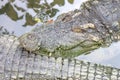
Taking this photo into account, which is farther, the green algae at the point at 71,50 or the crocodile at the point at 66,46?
the green algae at the point at 71,50

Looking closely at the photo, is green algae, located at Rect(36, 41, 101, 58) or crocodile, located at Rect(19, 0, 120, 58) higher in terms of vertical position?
crocodile, located at Rect(19, 0, 120, 58)

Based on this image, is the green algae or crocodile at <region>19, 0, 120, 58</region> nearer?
crocodile at <region>19, 0, 120, 58</region>

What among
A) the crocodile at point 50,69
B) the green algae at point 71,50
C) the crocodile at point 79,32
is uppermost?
the crocodile at point 79,32

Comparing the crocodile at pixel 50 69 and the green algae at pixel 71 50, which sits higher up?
the green algae at pixel 71 50

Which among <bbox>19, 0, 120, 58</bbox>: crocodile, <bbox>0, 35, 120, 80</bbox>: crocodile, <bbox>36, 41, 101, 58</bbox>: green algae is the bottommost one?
<bbox>0, 35, 120, 80</bbox>: crocodile

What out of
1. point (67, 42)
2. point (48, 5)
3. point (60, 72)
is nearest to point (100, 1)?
point (67, 42)

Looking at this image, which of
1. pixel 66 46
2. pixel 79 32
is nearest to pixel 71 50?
pixel 66 46
